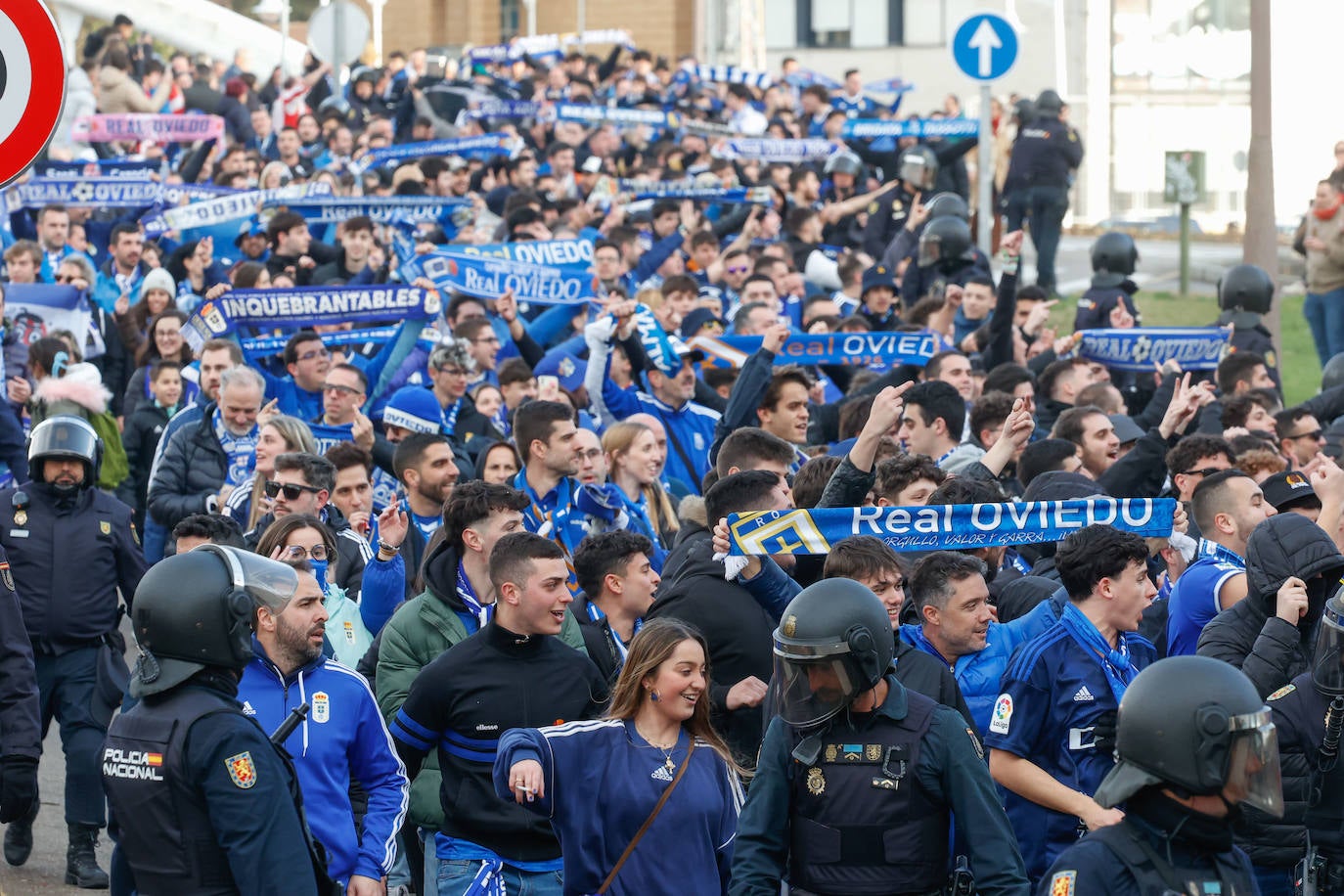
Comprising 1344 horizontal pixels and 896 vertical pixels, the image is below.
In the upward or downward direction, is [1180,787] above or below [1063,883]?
above

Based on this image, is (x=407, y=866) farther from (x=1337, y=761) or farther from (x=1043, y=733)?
(x=1337, y=761)

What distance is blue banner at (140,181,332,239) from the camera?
17469 millimetres

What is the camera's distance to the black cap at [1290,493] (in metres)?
8.12

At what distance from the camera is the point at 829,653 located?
5.09m

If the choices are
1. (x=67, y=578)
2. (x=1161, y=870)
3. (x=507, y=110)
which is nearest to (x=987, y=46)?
(x=67, y=578)

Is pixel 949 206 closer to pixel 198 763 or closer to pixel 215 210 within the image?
pixel 215 210

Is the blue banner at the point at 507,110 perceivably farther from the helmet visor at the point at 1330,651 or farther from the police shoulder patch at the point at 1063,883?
the police shoulder patch at the point at 1063,883

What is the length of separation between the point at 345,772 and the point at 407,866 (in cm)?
117

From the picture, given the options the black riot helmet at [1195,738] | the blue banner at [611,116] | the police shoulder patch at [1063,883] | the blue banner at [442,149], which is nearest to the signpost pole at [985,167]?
the blue banner at [442,149]

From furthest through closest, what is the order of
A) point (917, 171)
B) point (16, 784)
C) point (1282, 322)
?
point (1282, 322) → point (917, 171) → point (16, 784)

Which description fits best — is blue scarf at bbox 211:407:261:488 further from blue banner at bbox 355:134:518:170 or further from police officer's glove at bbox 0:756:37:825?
blue banner at bbox 355:134:518:170

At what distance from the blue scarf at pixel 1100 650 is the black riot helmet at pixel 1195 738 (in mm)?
1858

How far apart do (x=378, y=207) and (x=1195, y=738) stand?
1473 centimetres

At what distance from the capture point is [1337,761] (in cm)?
608
